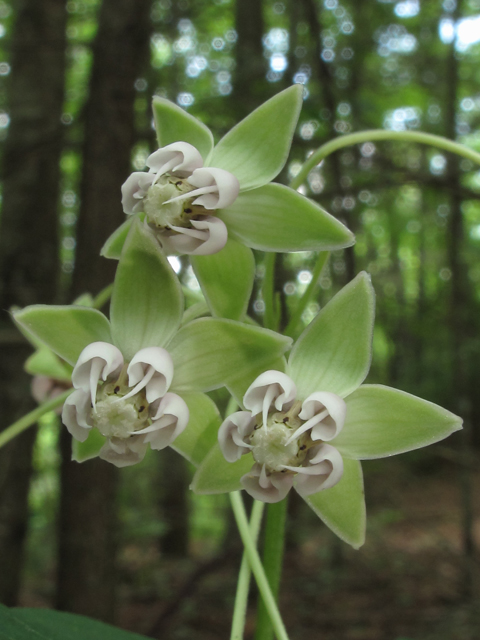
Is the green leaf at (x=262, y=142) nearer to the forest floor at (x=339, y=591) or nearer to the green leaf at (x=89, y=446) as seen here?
the green leaf at (x=89, y=446)

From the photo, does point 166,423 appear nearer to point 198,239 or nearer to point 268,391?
point 268,391

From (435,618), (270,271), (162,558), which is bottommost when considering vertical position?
(162,558)

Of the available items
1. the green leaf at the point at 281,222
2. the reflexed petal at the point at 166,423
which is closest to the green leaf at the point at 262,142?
the green leaf at the point at 281,222

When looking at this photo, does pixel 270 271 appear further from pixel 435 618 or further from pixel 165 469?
pixel 165 469

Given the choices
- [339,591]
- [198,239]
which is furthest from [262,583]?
[339,591]

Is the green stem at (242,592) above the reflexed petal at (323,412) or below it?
below

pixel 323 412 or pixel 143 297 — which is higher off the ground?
pixel 143 297

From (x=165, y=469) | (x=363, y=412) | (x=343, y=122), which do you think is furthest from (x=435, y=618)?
(x=363, y=412)
